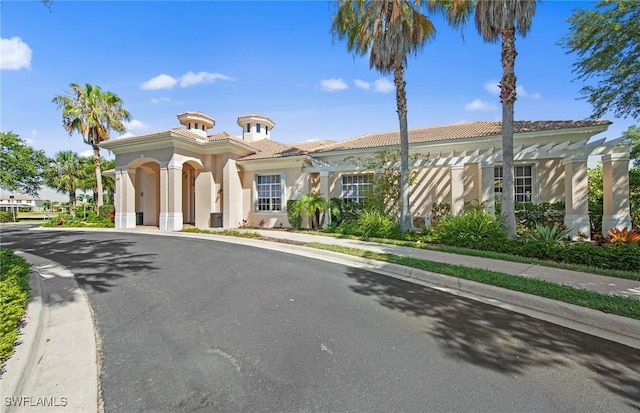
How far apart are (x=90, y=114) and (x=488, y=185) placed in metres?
26.3

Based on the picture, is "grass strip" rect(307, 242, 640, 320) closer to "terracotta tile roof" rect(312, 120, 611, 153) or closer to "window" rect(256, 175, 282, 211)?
"terracotta tile roof" rect(312, 120, 611, 153)

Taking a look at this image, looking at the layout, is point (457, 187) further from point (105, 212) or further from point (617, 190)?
point (105, 212)

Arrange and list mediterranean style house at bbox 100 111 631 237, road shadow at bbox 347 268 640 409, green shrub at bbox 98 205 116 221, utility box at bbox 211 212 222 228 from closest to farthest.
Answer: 1. road shadow at bbox 347 268 640 409
2. mediterranean style house at bbox 100 111 631 237
3. utility box at bbox 211 212 222 228
4. green shrub at bbox 98 205 116 221

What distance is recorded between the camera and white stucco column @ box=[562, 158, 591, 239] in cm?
1084

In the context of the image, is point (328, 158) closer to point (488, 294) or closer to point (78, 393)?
point (488, 294)

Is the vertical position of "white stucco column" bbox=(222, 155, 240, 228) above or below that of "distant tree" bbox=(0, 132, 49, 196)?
below

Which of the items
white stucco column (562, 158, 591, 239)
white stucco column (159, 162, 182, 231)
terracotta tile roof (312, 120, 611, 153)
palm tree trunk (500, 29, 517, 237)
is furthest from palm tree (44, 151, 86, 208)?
white stucco column (562, 158, 591, 239)

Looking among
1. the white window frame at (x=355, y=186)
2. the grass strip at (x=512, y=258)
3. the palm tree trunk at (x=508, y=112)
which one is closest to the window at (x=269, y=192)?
the white window frame at (x=355, y=186)

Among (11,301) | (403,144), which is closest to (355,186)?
(403,144)

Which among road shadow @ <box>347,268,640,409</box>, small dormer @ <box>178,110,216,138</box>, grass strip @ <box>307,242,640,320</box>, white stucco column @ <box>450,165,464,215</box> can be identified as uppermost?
small dormer @ <box>178,110,216,138</box>

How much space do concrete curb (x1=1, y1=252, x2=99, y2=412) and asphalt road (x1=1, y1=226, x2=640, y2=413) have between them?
168 mm

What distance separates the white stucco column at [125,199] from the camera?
17.6 metres

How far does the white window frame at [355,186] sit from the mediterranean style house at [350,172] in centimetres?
6

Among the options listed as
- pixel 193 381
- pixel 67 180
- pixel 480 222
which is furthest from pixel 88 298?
pixel 67 180
